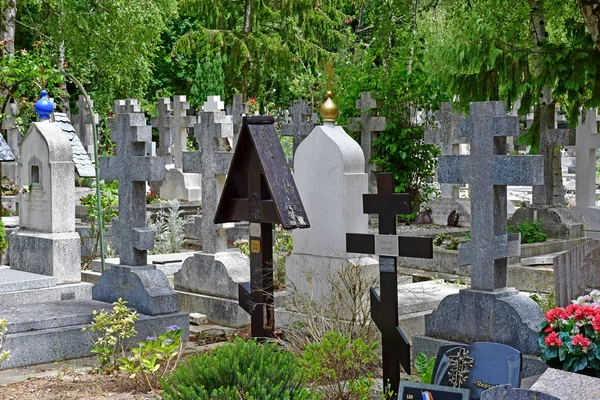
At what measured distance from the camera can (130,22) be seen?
25.2 meters

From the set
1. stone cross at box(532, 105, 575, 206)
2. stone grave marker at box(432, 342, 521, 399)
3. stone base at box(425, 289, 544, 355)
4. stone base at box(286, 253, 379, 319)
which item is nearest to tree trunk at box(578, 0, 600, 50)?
stone base at box(286, 253, 379, 319)

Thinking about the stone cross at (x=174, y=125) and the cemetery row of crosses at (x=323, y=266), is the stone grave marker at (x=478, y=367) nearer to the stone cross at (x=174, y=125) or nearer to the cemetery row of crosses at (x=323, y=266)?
the cemetery row of crosses at (x=323, y=266)

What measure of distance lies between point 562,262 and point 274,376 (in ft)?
9.99

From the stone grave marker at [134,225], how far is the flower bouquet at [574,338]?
407 cm

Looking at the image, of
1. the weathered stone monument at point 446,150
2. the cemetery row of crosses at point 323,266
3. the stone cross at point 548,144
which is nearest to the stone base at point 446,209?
the weathered stone monument at point 446,150

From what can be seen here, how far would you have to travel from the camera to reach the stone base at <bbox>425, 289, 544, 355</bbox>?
723 centimetres

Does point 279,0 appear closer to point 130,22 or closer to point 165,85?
point 130,22

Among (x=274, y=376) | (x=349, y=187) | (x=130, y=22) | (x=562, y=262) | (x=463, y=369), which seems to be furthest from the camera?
(x=130, y=22)

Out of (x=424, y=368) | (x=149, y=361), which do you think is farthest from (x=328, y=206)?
(x=424, y=368)

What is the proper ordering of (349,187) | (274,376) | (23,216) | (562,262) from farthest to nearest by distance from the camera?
(23,216)
(349,187)
(562,262)
(274,376)

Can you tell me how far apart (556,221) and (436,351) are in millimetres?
7602

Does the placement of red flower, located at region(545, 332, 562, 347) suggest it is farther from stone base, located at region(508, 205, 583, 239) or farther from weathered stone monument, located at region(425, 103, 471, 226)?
weathered stone monument, located at region(425, 103, 471, 226)

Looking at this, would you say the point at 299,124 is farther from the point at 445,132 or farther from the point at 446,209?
the point at 446,209

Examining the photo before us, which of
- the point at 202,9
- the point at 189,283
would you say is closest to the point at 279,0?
the point at 202,9
